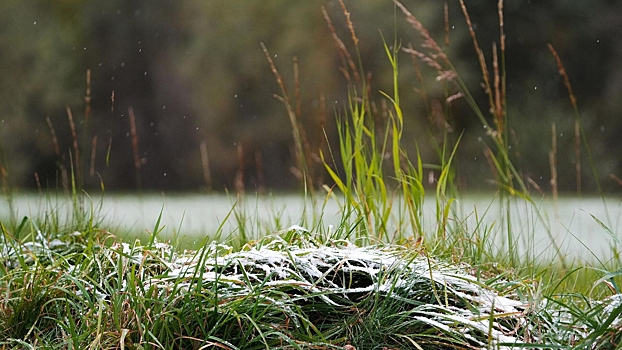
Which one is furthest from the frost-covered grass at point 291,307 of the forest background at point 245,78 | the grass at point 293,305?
the forest background at point 245,78

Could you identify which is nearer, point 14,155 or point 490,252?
point 490,252

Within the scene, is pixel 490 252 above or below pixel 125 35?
below

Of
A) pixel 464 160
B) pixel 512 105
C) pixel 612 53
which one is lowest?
pixel 464 160

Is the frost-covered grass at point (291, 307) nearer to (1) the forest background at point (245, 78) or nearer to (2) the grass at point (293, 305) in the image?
(2) the grass at point (293, 305)

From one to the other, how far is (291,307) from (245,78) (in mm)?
14911

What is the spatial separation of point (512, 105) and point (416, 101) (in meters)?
2.26

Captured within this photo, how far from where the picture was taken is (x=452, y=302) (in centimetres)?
159

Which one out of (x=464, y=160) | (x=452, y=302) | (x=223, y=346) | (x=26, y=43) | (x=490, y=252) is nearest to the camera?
(x=223, y=346)

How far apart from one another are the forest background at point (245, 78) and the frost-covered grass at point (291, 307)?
12360 mm

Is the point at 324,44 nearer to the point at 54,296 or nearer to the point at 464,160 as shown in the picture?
the point at 464,160

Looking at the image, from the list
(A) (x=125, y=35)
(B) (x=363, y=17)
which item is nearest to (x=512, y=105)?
(B) (x=363, y=17)

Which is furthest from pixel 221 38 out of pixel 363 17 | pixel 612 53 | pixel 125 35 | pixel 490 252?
pixel 490 252

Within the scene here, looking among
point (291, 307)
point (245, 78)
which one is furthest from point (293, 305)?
point (245, 78)

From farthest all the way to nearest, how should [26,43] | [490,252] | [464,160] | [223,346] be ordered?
[26,43], [464,160], [490,252], [223,346]
